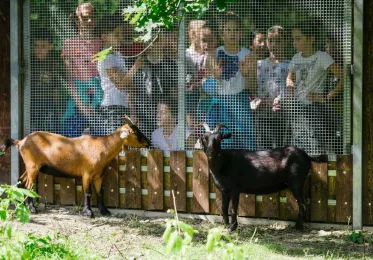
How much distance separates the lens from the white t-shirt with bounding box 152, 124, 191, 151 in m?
9.16

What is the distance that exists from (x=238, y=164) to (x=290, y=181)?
644mm

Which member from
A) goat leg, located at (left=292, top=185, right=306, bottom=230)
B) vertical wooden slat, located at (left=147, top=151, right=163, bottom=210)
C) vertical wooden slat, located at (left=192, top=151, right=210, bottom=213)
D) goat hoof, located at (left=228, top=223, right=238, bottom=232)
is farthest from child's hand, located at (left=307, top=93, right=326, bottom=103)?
vertical wooden slat, located at (left=147, top=151, right=163, bottom=210)

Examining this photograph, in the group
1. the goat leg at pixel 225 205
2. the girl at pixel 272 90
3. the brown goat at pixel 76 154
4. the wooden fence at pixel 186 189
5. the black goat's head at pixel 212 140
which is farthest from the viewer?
the brown goat at pixel 76 154

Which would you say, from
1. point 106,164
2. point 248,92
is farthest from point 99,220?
point 248,92

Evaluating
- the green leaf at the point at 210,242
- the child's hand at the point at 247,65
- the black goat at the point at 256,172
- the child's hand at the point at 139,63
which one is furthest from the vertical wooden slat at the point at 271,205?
the green leaf at the point at 210,242

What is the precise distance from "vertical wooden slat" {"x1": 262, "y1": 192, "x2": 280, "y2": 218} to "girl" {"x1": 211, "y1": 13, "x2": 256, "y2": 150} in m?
0.63

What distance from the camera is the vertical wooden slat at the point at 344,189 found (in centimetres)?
850

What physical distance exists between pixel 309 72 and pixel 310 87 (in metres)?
0.18

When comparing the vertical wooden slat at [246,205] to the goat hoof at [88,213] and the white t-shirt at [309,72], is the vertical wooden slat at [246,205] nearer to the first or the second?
the white t-shirt at [309,72]

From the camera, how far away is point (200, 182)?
357 inches

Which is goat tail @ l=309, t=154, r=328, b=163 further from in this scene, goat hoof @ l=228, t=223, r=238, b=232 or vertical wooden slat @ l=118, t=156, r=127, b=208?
vertical wooden slat @ l=118, t=156, r=127, b=208

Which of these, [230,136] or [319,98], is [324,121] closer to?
[319,98]

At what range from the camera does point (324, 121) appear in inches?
337

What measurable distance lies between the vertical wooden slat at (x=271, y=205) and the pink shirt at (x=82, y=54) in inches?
108
